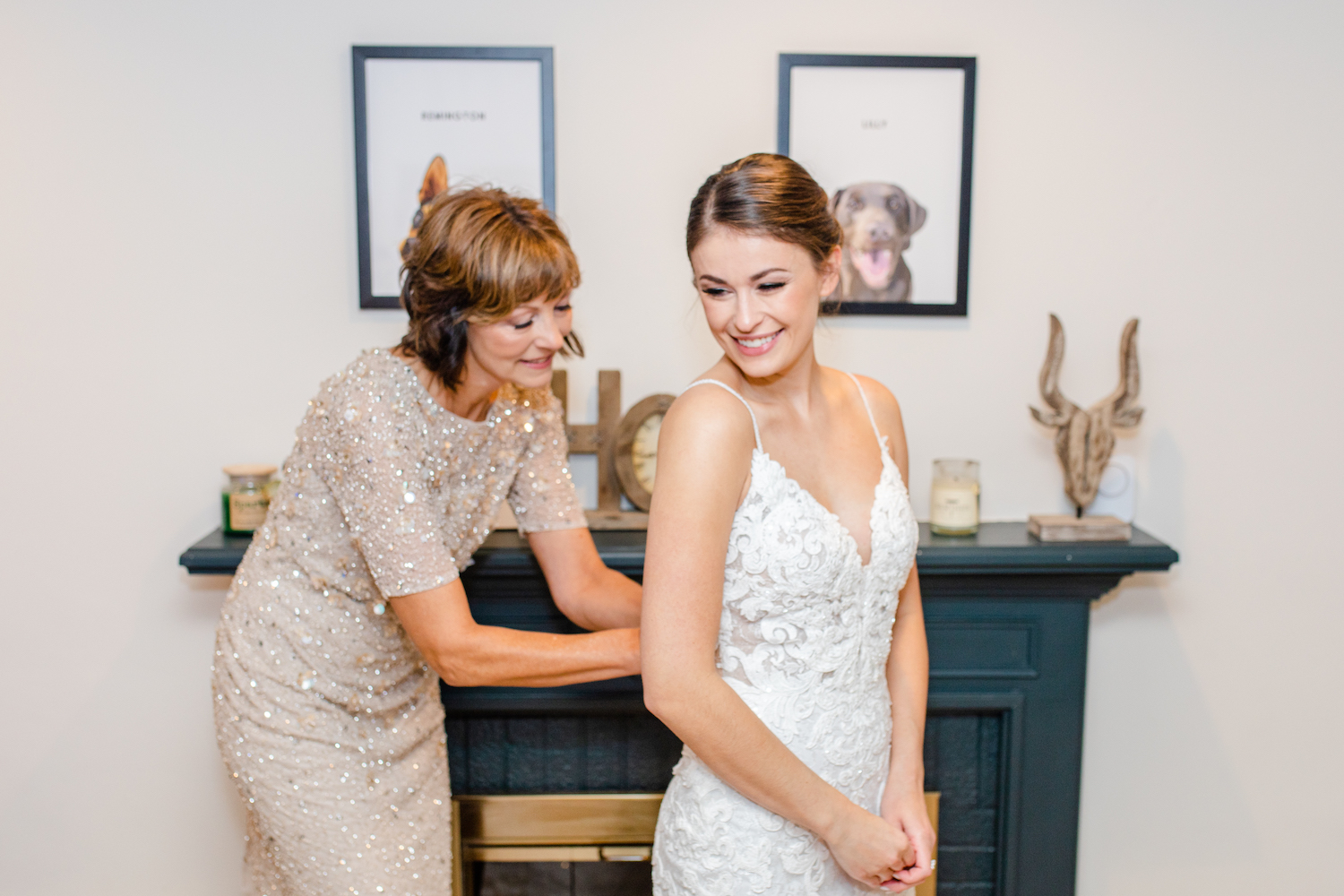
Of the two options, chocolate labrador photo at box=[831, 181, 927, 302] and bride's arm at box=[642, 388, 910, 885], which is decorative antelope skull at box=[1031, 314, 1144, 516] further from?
bride's arm at box=[642, 388, 910, 885]

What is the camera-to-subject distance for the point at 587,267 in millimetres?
1919

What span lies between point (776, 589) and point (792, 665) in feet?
0.40

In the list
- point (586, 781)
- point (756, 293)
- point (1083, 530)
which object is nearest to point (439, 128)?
point (756, 293)

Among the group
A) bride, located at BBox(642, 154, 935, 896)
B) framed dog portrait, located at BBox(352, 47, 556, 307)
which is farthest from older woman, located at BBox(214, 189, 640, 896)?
framed dog portrait, located at BBox(352, 47, 556, 307)

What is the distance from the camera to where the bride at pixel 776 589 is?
1.09 meters

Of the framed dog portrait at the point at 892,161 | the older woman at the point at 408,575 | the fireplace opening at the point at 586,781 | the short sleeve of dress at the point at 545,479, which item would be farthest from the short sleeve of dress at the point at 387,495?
the framed dog portrait at the point at 892,161

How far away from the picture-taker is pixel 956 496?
1875 mm

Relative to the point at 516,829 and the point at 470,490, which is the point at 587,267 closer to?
the point at 470,490

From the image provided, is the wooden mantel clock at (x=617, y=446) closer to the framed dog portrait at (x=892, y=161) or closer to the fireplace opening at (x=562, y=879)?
the framed dog portrait at (x=892, y=161)

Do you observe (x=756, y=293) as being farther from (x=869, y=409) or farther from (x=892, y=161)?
(x=892, y=161)

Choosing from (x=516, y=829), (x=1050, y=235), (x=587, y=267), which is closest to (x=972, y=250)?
(x=1050, y=235)

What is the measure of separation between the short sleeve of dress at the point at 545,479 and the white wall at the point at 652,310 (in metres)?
0.37

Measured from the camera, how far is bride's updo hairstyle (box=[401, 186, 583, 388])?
1298 mm

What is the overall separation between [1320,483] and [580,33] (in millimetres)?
1756
